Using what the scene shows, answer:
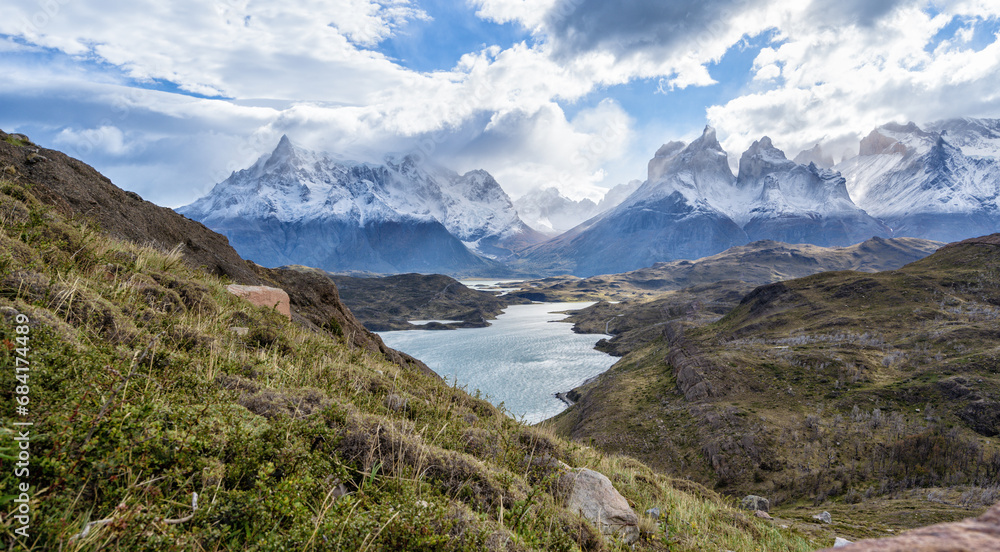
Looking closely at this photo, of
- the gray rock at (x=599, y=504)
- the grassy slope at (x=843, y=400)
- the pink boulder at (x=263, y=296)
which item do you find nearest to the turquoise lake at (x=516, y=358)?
the grassy slope at (x=843, y=400)

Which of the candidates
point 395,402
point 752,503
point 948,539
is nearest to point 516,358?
point 752,503

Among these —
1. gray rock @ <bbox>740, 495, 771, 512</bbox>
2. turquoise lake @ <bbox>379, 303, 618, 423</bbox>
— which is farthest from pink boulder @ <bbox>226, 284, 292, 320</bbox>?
turquoise lake @ <bbox>379, 303, 618, 423</bbox>

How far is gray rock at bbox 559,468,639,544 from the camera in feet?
17.4

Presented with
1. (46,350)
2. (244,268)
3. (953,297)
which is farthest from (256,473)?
(953,297)

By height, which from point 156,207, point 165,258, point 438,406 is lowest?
point 438,406

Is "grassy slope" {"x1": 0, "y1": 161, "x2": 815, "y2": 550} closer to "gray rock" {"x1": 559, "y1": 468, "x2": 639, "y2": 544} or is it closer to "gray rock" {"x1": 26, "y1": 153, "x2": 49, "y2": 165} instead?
"gray rock" {"x1": 559, "y1": 468, "x2": 639, "y2": 544}

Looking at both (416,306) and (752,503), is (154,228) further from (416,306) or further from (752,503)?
(416,306)

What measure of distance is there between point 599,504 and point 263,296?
39.6ft

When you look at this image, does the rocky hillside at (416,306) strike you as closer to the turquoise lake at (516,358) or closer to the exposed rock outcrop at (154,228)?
the turquoise lake at (516,358)

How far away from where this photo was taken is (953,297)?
5125 centimetres

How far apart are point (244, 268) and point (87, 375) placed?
1711 centimetres

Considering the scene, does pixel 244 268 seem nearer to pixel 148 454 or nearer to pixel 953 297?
pixel 148 454

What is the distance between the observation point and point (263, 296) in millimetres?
13531

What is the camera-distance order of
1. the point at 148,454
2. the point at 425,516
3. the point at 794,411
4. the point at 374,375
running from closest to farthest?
1. the point at 148,454
2. the point at 425,516
3. the point at 374,375
4. the point at 794,411
